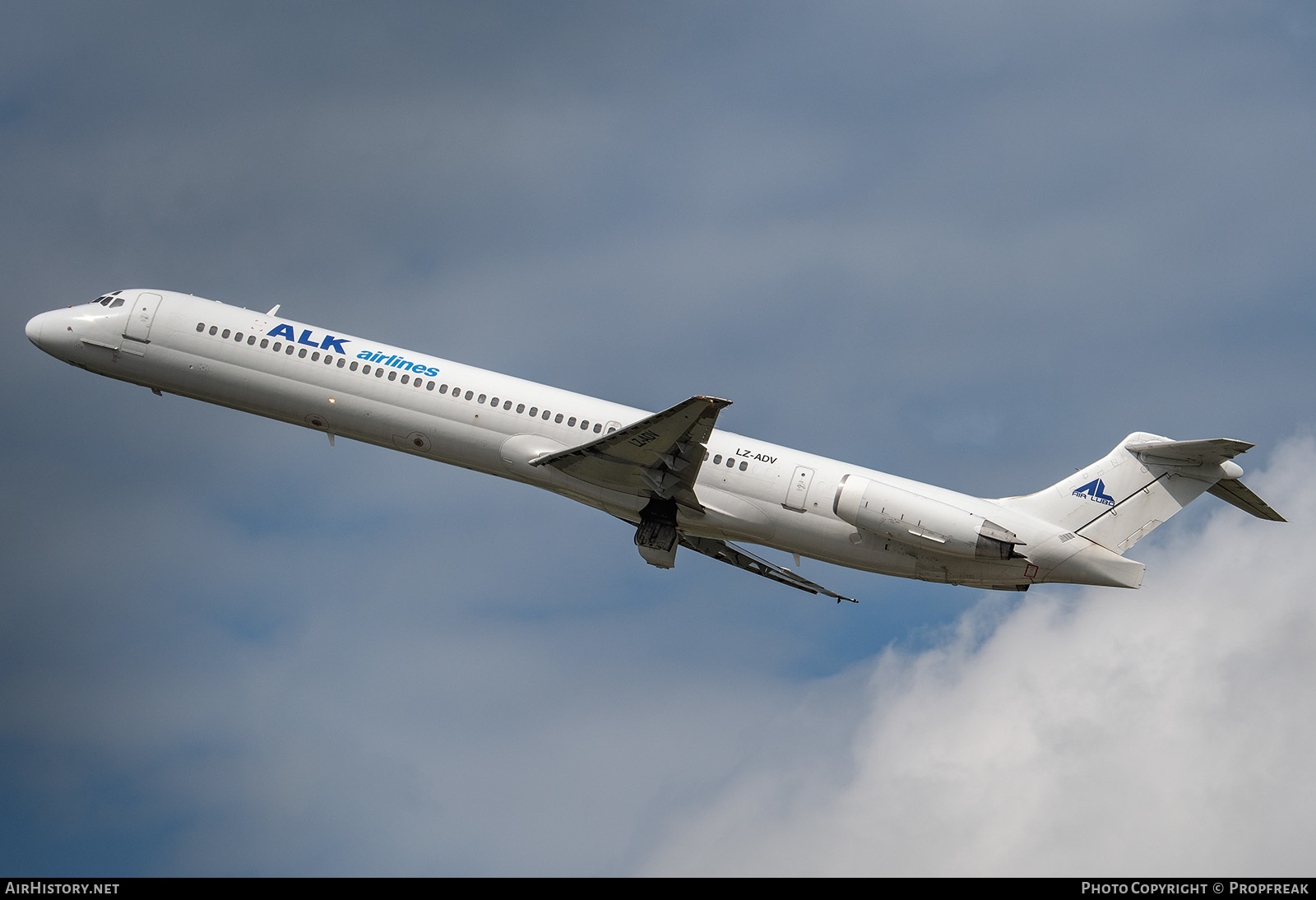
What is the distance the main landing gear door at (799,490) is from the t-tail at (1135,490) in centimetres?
541

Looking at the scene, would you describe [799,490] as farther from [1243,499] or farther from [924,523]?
[1243,499]

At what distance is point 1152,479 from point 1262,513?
266 centimetres

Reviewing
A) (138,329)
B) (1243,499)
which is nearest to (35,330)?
(138,329)

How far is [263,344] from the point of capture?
114ft

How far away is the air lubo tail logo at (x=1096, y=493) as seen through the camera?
3228 centimetres

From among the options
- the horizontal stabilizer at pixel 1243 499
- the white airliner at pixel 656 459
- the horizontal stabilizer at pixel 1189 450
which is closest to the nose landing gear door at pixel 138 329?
the white airliner at pixel 656 459

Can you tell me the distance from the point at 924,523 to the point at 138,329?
2199 cm

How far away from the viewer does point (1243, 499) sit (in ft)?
100

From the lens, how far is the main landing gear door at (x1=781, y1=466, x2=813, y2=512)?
3206 centimetres

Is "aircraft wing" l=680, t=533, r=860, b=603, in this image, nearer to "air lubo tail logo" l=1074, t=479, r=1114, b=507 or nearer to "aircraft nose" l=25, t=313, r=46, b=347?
"air lubo tail logo" l=1074, t=479, r=1114, b=507

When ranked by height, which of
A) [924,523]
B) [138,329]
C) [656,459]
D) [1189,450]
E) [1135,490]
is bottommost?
[924,523]

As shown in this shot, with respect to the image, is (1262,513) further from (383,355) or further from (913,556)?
(383,355)
